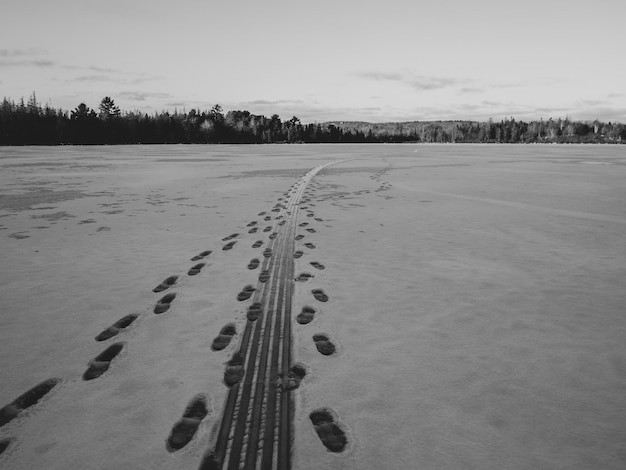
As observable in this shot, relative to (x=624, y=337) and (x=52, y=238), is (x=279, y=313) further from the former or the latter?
(x=52, y=238)

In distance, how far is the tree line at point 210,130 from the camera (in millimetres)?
84000

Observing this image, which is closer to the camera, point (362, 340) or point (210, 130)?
point (362, 340)

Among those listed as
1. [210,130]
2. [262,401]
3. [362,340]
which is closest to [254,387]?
[262,401]

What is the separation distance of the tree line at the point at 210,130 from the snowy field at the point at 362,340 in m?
93.8

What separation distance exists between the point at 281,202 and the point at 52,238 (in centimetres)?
481

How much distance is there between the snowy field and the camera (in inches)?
76.4

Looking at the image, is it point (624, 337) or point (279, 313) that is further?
point (279, 313)

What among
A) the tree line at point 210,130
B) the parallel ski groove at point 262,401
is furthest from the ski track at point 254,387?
the tree line at point 210,130

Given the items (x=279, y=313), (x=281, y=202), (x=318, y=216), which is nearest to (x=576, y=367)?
(x=279, y=313)

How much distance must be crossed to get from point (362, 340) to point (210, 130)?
112111mm

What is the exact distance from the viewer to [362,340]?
297 cm

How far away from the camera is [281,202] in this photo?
959cm

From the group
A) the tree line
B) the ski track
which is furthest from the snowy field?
the tree line

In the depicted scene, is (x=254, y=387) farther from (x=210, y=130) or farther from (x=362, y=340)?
(x=210, y=130)
